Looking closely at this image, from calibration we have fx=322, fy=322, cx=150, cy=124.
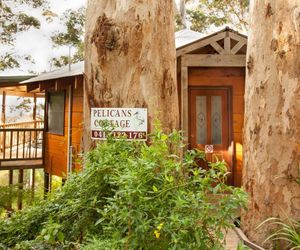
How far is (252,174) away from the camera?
4.35 m

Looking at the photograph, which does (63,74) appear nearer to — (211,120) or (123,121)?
(211,120)

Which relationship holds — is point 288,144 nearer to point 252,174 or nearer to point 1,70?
point 252,174

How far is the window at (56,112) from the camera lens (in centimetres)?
995

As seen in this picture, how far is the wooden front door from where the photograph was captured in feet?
26.5

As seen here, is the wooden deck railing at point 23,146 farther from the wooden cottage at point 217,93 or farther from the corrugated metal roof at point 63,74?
the wooden cottage at point 217,93

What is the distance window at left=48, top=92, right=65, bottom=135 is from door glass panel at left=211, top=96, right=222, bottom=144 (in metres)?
4.55

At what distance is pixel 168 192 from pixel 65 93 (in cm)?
879

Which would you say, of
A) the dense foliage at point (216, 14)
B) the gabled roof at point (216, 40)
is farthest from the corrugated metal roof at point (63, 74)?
the dense foliage at point (216, 14)

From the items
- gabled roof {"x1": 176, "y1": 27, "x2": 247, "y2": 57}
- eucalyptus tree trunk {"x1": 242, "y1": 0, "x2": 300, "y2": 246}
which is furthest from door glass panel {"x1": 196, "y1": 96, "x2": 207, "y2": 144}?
eucalyptus tree trunk {"x1": 242, "y1": 0, "x2": 300, "y2": 246}

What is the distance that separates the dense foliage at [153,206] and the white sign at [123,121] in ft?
1.80

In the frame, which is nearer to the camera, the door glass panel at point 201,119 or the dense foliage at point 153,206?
the dense foliage at point 153,206

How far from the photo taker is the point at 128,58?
8.30 feet

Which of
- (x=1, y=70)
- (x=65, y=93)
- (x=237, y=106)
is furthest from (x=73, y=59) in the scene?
(x=237, y=106)

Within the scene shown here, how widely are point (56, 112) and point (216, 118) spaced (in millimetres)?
5193
